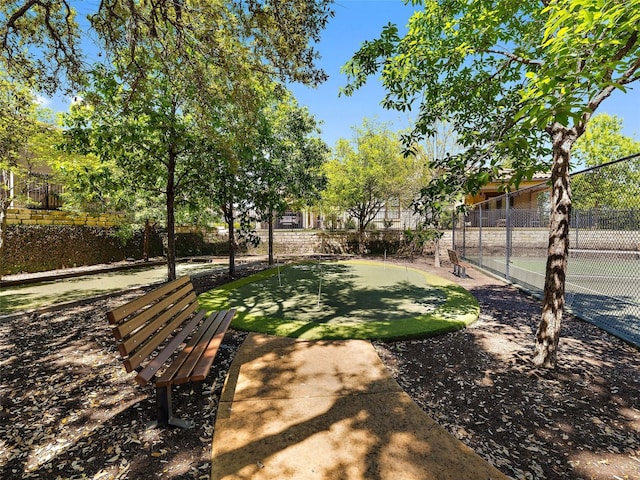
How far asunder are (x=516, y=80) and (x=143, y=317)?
671 centimetres

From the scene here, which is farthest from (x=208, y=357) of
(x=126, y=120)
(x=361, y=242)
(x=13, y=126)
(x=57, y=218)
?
(x=361, y=242)

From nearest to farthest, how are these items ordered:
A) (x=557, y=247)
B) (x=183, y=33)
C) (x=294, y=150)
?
(x=557, y=247) < (x=183, y=33) < (x=294, y=150)

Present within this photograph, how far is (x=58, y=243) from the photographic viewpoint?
40.8ft

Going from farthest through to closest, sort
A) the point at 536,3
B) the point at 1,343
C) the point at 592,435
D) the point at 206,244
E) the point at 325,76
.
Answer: the point at 206,244, the point at 325,76, the point at 536,3, the point at 1,343, the point at 592,435

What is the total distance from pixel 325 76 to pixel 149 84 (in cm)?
365

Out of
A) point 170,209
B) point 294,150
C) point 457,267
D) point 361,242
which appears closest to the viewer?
point 170,209

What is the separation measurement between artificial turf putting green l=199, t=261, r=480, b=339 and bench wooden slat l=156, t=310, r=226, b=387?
1453 mm

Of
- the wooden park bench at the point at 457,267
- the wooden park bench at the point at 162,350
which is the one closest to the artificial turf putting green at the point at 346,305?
the wooden park bench at the point at 457,267

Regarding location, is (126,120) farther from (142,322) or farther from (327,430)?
(327,430)

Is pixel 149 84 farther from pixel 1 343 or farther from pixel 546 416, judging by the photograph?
pixel 546 416

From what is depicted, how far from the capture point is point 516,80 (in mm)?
5699

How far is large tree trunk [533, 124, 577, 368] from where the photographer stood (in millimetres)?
3762

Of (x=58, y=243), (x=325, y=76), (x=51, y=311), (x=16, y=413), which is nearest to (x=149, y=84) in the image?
(x=325, y=76)

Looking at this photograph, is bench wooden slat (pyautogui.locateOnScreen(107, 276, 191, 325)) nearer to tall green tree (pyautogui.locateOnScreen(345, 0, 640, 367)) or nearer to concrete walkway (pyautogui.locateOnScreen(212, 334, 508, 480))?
concrete walkway (pyautogui.locateOnScreen(212, 334, 508, 480))
